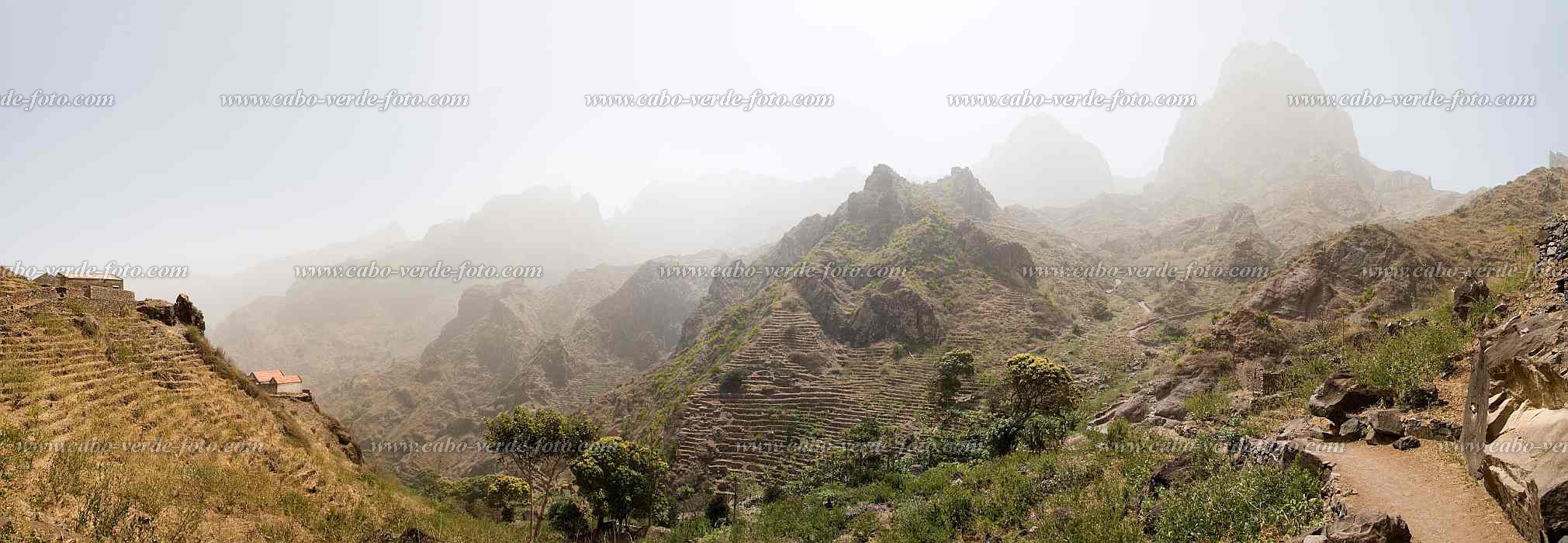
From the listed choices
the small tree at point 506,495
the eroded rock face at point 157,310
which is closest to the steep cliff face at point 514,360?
the small tree at point 506,495

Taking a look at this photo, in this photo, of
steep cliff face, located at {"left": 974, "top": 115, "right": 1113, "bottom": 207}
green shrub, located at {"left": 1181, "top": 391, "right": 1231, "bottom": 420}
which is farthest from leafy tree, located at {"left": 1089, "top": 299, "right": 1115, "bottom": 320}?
steep cliff face, located at {"left": 974, "top": 115, "right": 1113, "bottom": 207}

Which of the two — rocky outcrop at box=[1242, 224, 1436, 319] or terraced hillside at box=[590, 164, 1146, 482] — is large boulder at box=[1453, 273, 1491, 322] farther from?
terraced hillside at box=[590, 164, 1146, 482]

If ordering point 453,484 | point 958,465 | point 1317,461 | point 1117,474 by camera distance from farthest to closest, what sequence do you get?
point 453,484, point 958,465, point 1117,474, point 1317,461

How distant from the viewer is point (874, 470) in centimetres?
2730

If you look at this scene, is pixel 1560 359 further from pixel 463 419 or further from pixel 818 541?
pixel 463 419

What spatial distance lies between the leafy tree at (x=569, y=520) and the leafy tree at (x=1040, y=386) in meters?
22.2

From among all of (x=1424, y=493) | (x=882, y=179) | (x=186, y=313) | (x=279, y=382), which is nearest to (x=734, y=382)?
(x=279, y=382)

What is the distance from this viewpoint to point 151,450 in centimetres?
1319

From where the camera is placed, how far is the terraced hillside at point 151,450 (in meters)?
10.0

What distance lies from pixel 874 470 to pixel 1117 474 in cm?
1567

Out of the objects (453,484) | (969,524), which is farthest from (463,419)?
(969,524)

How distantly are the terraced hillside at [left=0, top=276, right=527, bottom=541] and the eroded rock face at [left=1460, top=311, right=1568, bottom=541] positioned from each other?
1886 centimetres

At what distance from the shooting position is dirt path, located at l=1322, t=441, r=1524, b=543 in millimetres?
6496

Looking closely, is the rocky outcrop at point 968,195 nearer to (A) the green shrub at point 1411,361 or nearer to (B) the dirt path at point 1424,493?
(A) the green shrub at point 1411,361
